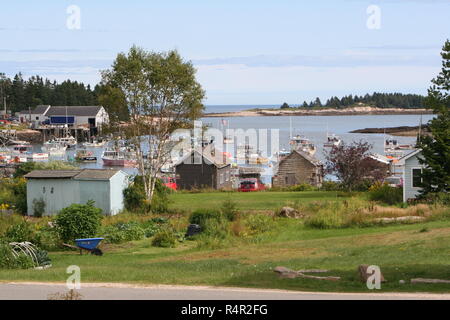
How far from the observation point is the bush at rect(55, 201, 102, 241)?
2555 cm

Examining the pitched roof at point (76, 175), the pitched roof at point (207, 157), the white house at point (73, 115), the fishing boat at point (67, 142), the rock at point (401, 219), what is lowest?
the rock at point (401, 219)

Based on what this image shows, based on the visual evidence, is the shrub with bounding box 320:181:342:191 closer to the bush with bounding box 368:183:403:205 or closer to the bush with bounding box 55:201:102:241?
the bush with bounding box 368:183:403:205

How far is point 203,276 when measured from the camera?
54.2ft

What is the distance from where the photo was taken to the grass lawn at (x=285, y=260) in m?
15.4

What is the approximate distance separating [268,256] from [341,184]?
26.3m

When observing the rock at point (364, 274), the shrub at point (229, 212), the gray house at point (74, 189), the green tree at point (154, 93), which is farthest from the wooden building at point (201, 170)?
the rock at point (364, 274)

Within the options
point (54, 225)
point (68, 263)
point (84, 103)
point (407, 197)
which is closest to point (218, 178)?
point (407, 197)

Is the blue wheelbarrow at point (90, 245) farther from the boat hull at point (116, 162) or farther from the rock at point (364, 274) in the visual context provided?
the boat hull at point (116, 162)

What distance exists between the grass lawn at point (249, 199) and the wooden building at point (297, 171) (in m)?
12.2

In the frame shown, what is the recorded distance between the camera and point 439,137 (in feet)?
73.2

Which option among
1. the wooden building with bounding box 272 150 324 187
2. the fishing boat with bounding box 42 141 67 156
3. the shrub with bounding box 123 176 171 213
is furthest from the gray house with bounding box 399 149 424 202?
the fishing boat with bounding box 42 141 67 156

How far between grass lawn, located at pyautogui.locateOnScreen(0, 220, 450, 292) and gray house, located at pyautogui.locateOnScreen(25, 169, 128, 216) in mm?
9877

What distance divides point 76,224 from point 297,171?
33910 mm
